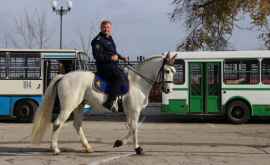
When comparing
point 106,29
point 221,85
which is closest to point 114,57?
point 106,29

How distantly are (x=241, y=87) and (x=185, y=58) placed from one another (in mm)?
2487

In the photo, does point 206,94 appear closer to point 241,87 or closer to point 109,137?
point 241,87

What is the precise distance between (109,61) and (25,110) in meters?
10.6

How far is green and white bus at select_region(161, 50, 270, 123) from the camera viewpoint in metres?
19.4

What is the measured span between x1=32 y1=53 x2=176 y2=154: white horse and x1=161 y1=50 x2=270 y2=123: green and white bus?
29.2 ft

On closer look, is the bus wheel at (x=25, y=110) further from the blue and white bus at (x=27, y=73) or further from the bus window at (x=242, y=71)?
the bus window at (x=242, y=71)

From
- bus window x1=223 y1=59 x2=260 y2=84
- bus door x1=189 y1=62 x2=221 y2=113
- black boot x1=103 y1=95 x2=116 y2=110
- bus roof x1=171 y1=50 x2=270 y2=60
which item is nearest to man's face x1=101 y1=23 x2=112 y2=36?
black boot x1=103 y1=95 x2=116 y2=110

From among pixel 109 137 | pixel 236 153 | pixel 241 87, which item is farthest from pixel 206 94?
pixel 236 153

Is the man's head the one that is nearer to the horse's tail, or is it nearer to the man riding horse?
the man riding horse

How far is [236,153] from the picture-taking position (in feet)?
34.8

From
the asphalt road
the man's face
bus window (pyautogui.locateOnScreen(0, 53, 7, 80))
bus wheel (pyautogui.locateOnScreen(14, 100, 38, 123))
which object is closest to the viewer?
the asphalt road

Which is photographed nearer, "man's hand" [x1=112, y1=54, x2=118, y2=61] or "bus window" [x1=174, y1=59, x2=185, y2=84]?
"man's hand" [x1=112, y1=54, x2=118, y2=61]

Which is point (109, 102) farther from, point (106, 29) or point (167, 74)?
point (106, 29)

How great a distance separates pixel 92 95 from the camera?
1024cm
